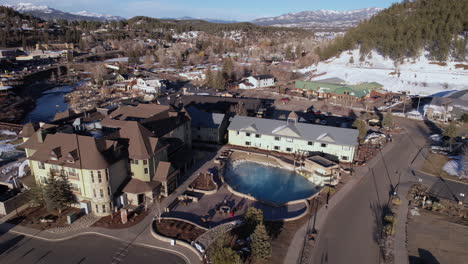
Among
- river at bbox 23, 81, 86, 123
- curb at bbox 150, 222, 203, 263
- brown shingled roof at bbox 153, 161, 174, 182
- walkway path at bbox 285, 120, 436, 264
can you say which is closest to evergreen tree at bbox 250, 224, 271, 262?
walkway path at bbox 285, 120, 436, 264

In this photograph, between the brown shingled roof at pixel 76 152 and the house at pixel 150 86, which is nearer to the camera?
the brown shingled roof at pixel 76 152

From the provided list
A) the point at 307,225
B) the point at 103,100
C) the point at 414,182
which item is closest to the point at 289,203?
the point at 307,225

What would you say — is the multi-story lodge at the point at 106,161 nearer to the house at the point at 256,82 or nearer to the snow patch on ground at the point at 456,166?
the snow patch on ground at the point at 456,166

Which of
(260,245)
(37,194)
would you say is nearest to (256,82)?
(37,194)

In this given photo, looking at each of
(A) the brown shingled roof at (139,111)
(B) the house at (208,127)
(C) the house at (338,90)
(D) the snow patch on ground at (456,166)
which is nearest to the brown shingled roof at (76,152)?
(A) the brown shingled roof at (139,111)

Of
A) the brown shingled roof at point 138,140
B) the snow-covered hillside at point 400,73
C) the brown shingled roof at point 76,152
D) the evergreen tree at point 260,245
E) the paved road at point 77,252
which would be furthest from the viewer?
the snow-covered hillside at point 400,73

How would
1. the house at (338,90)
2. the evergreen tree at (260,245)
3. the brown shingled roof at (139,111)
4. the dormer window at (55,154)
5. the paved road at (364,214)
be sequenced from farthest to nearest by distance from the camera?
the house at (338,90) → the brown shingled roof at (139,111) → the dormer window at (55,154) → the paved road at (364,214) → the evergreen tree at (260,245)

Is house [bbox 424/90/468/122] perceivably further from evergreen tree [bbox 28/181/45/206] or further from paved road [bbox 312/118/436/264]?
evergreen tree [bbox 28/181/45/206]
